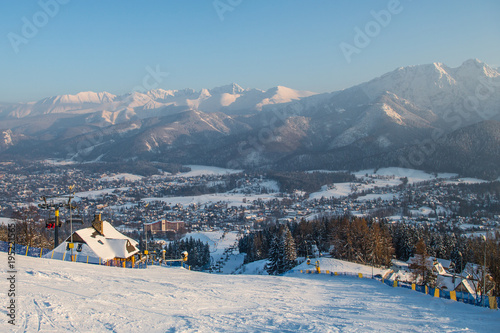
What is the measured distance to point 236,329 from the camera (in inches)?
437

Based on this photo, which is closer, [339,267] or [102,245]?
[102,245]

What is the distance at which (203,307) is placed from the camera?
1370 cm

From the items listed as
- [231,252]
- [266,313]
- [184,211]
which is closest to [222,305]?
[266,313]

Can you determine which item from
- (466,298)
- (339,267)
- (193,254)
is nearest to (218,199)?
(193,254)

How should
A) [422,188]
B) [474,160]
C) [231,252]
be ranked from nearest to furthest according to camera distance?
[231,252] → [422,188] → [474,160]

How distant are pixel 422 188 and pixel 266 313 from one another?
438ft

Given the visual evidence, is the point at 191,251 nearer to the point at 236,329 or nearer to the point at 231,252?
the point at 231,252

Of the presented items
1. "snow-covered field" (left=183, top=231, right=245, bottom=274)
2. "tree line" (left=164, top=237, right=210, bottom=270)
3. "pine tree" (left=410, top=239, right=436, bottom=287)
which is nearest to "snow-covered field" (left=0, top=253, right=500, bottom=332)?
"pine tree" (left=410, top=239, right=436, bottom=287)

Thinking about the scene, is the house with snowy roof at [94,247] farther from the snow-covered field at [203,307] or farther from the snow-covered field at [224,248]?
the snow-covered field at [224,248]

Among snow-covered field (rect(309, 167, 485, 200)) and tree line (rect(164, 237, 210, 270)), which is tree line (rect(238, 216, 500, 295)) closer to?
tree line (rect(164, 237, 210, 270))

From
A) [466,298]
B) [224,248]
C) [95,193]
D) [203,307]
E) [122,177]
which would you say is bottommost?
[224,248]

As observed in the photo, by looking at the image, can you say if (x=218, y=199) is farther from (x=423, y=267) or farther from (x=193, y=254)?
(x=423, y=267)

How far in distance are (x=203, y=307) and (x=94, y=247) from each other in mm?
16637

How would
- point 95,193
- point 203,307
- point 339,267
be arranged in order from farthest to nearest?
point 95,193 → point 339,267 → point 203,307
